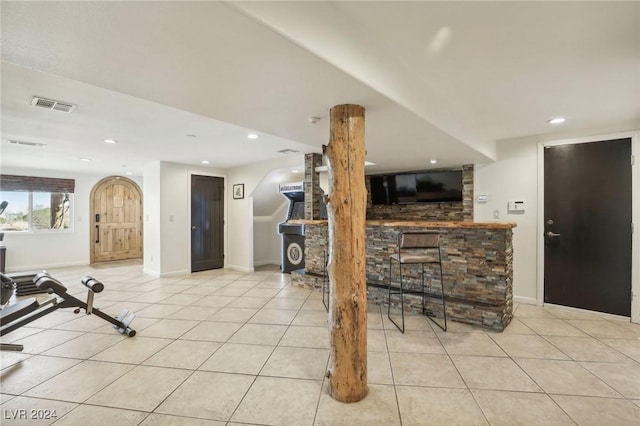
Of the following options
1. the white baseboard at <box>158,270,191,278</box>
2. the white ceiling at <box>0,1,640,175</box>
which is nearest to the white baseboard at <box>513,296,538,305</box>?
→ the white ceiling at <box>0,1,640,175</box>

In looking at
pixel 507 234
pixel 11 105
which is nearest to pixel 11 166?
pixel 11 105

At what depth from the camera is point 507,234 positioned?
2.94m

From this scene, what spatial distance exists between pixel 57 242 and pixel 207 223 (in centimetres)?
370

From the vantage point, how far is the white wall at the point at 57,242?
19.9 feet

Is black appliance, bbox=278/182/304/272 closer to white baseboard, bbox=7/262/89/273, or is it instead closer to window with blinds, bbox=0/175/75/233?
white baseboard, bbox=7/262/89/273

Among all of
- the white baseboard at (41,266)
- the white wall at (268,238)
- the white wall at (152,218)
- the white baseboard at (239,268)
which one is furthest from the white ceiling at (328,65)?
the white baseboard at (41,266)

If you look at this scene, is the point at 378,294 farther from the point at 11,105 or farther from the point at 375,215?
the point at 11,105

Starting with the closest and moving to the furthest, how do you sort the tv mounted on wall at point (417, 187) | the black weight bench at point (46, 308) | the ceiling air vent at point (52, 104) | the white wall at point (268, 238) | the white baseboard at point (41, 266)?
the black weight bench at point (46, 308), the ceiling air vent at point (52, 104), the tv mounted on wall at point (417, 187), the white baseboard at point (41, 266), the white wall at point (268, 238)

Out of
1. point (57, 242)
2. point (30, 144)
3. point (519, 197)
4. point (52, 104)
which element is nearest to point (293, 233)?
point (519, 197)

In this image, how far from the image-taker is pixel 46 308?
9.07ft

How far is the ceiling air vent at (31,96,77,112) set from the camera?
250 cm

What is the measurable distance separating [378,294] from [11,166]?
306 inches

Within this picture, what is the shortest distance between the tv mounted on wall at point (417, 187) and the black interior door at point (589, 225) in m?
1.14

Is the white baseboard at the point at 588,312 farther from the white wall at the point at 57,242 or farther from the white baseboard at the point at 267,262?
the white wall at the point at 57,242
